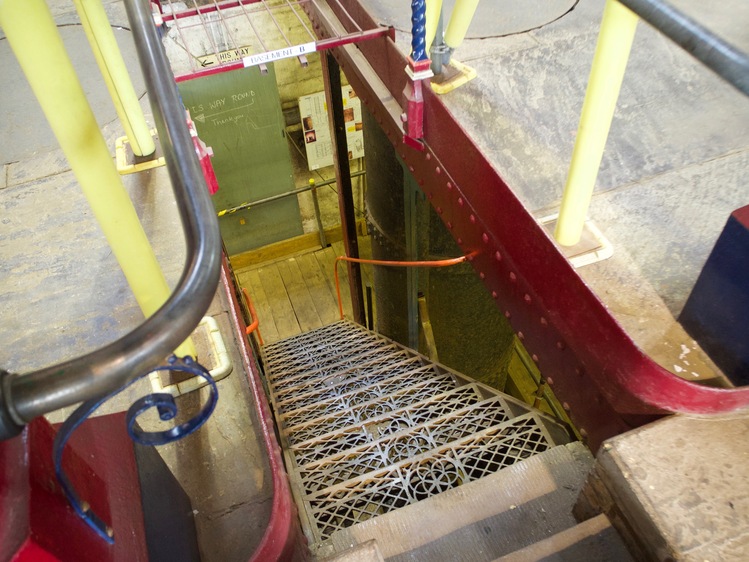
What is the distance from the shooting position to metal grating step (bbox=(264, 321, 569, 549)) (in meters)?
2.51

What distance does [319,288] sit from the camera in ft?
27.7

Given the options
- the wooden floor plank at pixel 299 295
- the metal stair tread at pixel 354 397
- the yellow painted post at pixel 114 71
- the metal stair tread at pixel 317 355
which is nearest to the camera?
the yellow painted post at pixel 114 71

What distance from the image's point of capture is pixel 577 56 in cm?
288

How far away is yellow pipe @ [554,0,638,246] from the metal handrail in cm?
110

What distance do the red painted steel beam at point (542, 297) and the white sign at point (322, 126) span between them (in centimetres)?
426

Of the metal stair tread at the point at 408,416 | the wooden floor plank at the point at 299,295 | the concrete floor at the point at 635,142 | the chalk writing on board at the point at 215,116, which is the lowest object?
the wooden floor plank at the point at 299,295

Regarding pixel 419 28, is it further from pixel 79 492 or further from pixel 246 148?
pixel 246 148

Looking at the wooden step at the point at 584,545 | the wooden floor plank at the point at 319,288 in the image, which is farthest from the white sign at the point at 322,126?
the wooden step at the point at 584,545

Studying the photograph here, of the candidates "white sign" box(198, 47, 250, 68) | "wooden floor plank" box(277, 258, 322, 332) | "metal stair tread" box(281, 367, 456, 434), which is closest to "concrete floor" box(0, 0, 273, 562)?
"metal stair tread" box(281, 367, 456, 434)

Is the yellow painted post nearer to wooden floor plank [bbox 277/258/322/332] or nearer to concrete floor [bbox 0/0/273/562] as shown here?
concrete floor [bbox 0/0/273/562]

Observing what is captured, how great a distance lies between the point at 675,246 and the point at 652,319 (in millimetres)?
389

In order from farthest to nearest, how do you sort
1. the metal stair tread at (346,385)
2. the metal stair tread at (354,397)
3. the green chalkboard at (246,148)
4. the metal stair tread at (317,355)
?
1. the green chalkboard at (246,148)
2. the metal stair tread at (317,355)
3. the metal stair tread at (346,385)
4. the metal stair tread at (354,397)

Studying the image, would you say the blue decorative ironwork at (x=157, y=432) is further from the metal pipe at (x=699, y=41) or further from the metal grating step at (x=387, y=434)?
the metal grating step at (x=387, y=434)

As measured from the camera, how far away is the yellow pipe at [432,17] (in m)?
2.35
